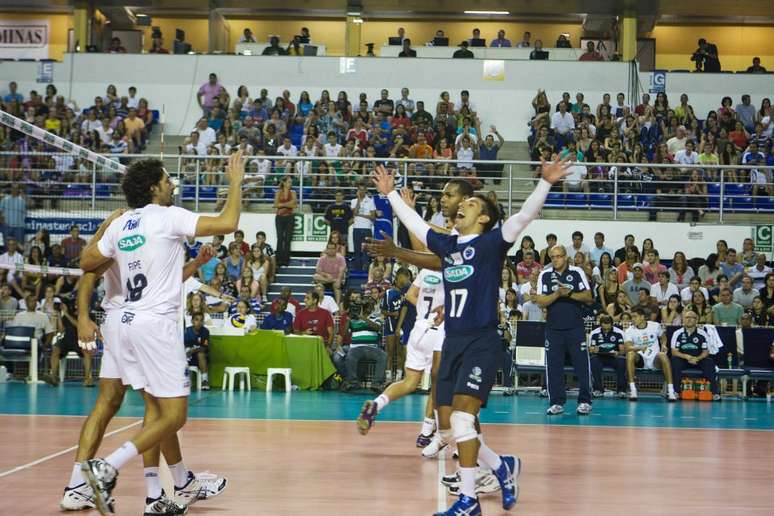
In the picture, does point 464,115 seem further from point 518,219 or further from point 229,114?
point 518,219

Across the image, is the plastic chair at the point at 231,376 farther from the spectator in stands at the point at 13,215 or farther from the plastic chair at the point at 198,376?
the spectator in stands at the point at 13,215

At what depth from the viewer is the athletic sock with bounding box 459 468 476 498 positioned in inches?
289

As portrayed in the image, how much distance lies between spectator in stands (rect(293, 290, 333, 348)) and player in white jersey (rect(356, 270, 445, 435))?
839 centimetres

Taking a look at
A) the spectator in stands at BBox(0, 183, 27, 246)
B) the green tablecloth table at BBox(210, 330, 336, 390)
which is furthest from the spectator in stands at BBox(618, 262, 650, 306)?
the spectator in stands at BBox(0, 183, 27, 246)

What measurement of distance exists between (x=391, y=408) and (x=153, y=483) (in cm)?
911

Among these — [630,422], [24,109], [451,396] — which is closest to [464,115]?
[24,109]

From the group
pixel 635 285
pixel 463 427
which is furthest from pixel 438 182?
pixel 463 427

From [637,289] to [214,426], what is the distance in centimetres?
1098

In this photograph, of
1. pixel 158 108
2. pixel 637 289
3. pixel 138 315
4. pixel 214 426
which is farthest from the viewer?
pixel 158 108

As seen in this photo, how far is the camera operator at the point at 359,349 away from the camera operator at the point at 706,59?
17.5 metres

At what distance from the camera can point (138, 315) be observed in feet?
23.7

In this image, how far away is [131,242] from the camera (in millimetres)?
7305

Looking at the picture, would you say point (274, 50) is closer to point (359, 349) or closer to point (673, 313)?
point (359, 349)

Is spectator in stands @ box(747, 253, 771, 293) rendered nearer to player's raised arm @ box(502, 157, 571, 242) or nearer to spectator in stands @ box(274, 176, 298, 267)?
spectator in stands @ box(274, 176, 298, 267)
